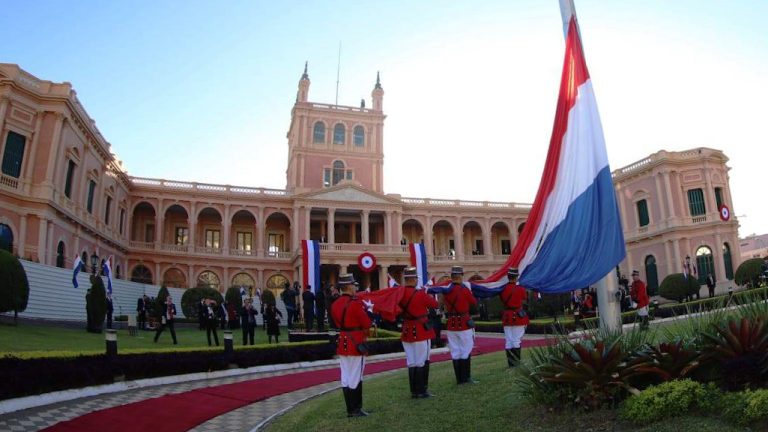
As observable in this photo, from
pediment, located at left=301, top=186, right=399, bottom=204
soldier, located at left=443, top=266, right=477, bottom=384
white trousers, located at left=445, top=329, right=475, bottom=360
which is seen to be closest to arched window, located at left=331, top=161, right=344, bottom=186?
pediment, located at left=301, top=186, right=399, bottom=204

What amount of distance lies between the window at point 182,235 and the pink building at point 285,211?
0.40 feet

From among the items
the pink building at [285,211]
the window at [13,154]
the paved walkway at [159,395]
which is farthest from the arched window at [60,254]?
the paved walkway at [159,395]

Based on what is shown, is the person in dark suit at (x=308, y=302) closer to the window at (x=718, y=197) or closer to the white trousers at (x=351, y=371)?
the white trousers at (x=351, y=371)

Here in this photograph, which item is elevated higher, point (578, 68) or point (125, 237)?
point (125, 237)

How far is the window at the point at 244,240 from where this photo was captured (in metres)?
47.1

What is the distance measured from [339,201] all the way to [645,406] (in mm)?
40753

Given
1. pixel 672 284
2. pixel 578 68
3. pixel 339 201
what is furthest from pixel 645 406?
pixel 339 201

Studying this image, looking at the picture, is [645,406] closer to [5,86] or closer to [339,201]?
[5,86]

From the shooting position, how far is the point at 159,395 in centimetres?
996

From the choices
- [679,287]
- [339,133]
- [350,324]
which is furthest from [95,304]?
[339,133]

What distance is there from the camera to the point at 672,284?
29.6 metres

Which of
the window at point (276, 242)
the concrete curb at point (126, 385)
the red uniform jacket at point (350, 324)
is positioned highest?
Answer: the window at point (276, 242)

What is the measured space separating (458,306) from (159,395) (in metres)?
5.96

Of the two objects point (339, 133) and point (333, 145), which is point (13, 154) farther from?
point (339, 133)
